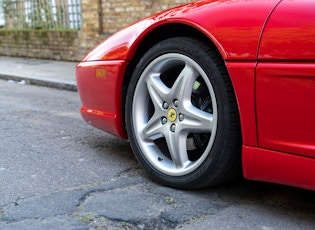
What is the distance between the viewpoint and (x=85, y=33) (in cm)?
1024

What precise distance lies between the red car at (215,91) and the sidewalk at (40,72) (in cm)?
448

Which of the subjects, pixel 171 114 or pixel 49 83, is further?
pixel 49 83

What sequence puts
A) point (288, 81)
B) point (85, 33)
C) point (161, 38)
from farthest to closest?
point (85, 33) < point (161, 38) < point (288, 81)

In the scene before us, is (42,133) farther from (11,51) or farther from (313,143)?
(11,51)

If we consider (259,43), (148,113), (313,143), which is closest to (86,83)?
(148,113)

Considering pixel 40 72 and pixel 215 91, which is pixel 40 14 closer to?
pixel 40 72

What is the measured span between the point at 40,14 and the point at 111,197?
9907 millimetres

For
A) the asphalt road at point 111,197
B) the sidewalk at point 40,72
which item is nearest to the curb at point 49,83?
the sidewalk at point 40,72

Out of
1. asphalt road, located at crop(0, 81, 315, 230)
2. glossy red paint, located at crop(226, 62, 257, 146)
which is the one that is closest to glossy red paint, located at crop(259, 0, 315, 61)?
glossy red paint, located at crop(226, 62, 257, 146)

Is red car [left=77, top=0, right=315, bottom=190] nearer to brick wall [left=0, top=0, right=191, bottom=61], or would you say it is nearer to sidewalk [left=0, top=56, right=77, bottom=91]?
sidewalk [left=0, top=56, right=77, bottom=91]

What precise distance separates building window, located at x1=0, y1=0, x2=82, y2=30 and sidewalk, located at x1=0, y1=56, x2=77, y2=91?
964mm

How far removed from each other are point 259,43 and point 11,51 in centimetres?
1126

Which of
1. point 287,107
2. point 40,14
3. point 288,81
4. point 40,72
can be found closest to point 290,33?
point 288,81

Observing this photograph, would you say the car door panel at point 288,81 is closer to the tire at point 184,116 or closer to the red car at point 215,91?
the red car at point 215,91
